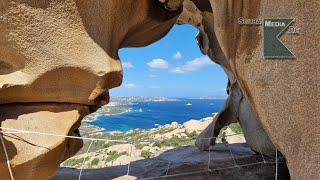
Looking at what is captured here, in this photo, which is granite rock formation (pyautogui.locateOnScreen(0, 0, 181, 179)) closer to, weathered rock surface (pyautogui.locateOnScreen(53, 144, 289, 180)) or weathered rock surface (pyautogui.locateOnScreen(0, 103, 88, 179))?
weathered rock surface (pyautogui.locateOnScreen(0, 103, 88, 179))

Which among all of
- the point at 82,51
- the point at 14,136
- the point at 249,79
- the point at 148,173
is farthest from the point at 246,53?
the point at 148,173

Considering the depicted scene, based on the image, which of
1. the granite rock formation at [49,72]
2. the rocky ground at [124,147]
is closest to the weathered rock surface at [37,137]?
the granite rock formation at [49,72]

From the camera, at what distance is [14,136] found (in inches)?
143

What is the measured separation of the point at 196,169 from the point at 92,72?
2.11 metres

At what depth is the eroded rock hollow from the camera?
3.27 metres

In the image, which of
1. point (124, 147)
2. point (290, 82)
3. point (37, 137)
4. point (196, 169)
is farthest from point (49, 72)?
point (124, 147)

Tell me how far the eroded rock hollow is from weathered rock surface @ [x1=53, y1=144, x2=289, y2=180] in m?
1.42

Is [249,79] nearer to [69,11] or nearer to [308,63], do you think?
[308,63]

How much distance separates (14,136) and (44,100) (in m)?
0.44

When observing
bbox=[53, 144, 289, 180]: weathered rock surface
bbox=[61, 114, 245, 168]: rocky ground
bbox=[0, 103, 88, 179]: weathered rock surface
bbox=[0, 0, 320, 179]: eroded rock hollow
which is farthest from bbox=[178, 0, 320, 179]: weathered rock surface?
bbox=[61, 114, 245, 168]: rocky ground

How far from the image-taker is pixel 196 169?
5383 millimetres

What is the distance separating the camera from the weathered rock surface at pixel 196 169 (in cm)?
514

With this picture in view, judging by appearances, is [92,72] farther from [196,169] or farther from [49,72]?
[196,169]

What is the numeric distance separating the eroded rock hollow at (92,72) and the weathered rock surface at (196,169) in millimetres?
Answer: 1424
